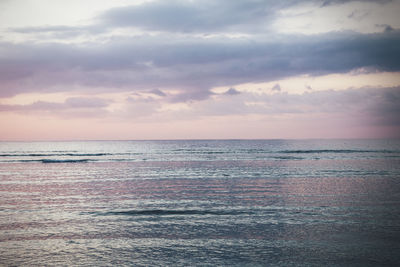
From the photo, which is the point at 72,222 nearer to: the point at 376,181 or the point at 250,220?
the point at 250,220

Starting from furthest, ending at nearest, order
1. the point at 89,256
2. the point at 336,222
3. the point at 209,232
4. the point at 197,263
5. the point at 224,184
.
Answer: the point at 224,184 < the point at 336,222 < the point at 209,232 < the point at 89,256 < the point at 197,263

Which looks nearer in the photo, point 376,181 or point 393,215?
point 393,215

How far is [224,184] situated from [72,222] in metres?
17.3

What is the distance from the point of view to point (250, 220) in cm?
1731

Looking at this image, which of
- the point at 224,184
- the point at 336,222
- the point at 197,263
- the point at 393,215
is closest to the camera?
the point at 197,263

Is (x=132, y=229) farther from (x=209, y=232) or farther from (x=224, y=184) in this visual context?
(x=224, y=184)

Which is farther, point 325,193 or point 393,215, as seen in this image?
point 325,193

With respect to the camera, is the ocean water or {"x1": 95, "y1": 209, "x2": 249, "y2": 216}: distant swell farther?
{"x1": 95, "y1": 209, "x2": 249, "y2": 216}: distant swell

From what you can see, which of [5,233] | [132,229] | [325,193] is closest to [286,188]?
[325,193]

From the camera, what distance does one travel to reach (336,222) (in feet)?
55.7

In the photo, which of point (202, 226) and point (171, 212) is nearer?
point (202, 226)

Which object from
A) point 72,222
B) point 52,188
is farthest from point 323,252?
point 52,188

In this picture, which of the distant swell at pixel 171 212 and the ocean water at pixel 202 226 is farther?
the distant swell at pixel 171 212

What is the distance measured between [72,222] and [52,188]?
46.6ft
